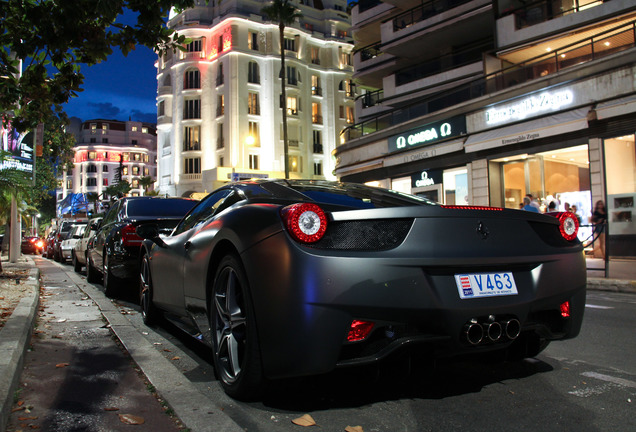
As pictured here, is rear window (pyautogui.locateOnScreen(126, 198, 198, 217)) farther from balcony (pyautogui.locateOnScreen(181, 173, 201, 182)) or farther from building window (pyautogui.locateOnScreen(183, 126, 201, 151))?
building window (pyautogui.locateOnScreen(183, 126, 201, 151))

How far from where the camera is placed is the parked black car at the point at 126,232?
7363 mm

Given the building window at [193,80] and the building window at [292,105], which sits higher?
the building window at [193,80]

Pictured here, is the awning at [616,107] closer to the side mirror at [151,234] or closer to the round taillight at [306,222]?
the side mirror at [151,234]

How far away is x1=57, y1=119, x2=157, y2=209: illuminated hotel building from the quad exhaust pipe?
120 meters

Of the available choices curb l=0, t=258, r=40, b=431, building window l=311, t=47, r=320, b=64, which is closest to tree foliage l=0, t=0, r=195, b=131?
curb l=0, t=258, r=40, b=431

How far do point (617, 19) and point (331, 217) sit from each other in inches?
769

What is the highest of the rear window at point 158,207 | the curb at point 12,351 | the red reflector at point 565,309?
the rear window at point 158,207

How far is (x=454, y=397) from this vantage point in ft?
9.83

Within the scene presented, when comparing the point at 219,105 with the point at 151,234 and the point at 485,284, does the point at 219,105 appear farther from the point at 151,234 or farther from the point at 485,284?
the point at 485,284

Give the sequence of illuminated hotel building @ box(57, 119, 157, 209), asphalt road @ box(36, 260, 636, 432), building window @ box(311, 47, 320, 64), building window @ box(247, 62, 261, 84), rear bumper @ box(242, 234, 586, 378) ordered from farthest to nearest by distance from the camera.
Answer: illuminated hotel building @ box(57, 119, 157, 209), building window @ box(311, 47, 320, 64), building window @ box(247, 62, 261, 84), asphalt road @ box(36, 260, 636, 432), rear bumper @ box(242, 234, 586, 378)

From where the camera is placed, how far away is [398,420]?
266 centimetres

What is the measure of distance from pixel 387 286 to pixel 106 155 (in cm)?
12717

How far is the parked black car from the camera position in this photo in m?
7.36

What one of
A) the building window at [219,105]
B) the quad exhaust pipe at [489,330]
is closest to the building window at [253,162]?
the building window at [219,105]
